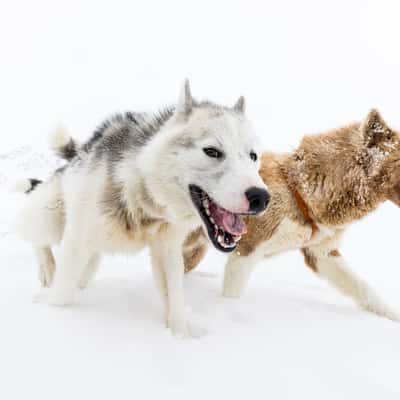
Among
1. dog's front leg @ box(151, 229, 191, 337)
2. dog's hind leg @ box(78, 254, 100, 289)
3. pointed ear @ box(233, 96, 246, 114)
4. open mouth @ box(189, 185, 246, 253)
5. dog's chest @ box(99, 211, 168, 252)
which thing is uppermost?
pointed ear @ box(233, 96, 246, 114)

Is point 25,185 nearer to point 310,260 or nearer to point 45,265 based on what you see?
point 45,265

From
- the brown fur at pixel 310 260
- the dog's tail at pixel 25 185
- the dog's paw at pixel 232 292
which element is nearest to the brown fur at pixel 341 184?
the dog's paw at pixel 232 292

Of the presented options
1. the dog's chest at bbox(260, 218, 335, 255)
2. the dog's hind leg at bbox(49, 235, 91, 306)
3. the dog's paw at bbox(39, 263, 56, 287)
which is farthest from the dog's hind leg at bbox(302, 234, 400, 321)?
the dog's paw at bbox(39, 263, 56, 287)

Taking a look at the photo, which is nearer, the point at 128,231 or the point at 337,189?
the point at 128,231

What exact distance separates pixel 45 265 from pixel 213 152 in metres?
1.78

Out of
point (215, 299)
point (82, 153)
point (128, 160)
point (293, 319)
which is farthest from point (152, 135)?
point (293, 319)

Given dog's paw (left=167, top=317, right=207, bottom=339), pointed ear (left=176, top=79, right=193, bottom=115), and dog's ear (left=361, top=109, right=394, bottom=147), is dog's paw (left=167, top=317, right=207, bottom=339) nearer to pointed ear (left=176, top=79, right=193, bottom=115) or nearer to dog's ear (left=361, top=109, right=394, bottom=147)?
pointed ear (left=176, top=79, right=193, bottom=115)

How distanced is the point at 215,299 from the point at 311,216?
3.13 feet

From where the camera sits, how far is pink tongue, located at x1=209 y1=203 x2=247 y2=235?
2.26m

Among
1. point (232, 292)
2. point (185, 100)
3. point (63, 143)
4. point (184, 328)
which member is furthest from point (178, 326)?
point (63, 143)

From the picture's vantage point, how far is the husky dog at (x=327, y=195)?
129 inches

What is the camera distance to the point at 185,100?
→ 255 cm

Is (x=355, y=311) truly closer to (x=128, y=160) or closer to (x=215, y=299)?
(x=215, y=299)

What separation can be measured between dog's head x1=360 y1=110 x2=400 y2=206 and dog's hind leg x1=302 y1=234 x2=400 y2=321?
0.58 meters
